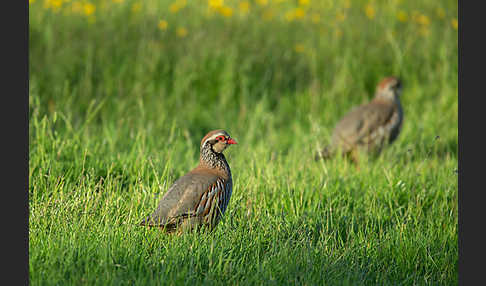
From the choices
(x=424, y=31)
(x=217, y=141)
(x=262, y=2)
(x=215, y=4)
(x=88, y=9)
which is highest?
(x=262, y=2)

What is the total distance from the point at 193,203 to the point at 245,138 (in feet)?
Result: 11.7

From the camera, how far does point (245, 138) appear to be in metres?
7.87

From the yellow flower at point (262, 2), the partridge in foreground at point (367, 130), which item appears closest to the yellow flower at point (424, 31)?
the yellow flower at point (262, 2)

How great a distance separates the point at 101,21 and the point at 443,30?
637 cm

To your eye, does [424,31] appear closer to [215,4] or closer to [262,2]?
[262,2]

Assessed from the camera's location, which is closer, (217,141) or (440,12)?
(217,141)

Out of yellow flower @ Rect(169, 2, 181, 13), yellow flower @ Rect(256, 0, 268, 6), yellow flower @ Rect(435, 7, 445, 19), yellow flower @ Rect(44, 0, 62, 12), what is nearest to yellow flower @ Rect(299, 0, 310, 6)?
yellow flower @ Rect(256, 0, 268, 6)

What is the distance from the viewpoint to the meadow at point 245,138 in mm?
4023

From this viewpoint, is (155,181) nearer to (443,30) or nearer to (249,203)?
(249,203)

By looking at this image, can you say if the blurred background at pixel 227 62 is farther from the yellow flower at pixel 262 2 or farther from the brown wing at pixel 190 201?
the brown wing at pixel 190 201

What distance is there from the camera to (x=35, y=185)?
16.4ft

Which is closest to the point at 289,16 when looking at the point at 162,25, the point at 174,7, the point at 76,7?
the point at 174,7

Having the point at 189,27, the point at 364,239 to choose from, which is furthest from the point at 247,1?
the point at 364,239

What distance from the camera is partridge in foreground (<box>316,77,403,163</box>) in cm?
783
